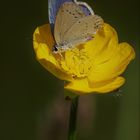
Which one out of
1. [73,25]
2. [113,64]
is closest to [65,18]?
[73,25]

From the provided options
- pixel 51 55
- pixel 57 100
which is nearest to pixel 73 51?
pixel 51 55

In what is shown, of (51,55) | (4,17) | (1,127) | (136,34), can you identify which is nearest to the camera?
(51,55)

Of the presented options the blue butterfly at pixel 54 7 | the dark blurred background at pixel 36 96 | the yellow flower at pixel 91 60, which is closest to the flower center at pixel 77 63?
the yellow flower at pixel 91 60

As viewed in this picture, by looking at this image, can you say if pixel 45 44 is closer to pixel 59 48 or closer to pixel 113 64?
pixel 59 48

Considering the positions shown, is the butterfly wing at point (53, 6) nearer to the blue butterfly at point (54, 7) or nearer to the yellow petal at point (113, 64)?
the blue butterfly at point (54, 7)


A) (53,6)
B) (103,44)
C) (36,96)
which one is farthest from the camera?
(36,96)

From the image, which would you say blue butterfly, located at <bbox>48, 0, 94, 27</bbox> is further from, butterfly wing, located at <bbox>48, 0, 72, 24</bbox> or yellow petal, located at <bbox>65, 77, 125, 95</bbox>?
yellow petal, located at <bbox>65, 77, 125, 95</bbox>

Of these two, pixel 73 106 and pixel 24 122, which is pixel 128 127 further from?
pixel 73 106
